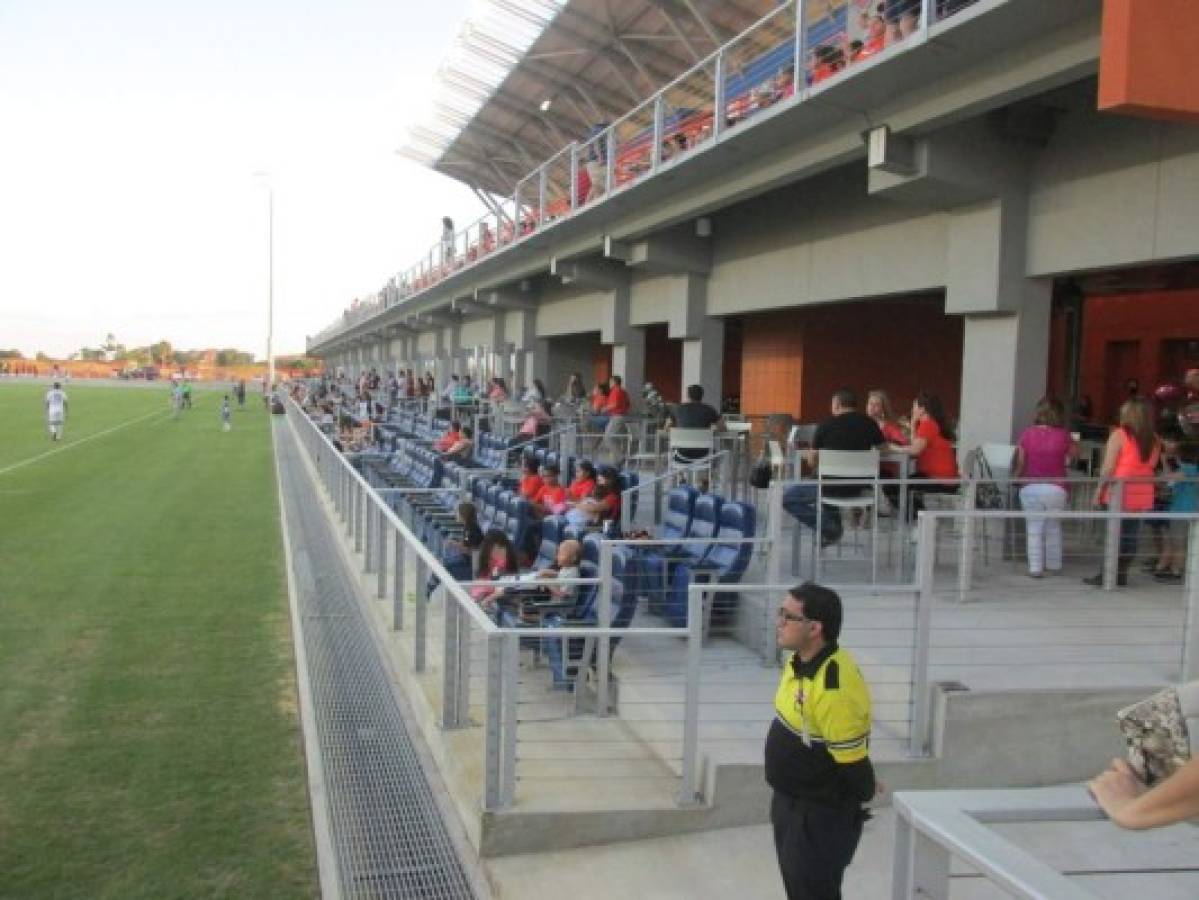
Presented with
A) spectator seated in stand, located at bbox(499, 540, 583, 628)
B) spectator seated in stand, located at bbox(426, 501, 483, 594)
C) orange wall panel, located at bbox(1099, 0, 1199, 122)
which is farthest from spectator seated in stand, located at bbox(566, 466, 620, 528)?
orange wall panel, located at bbox(1099, 0, 1199, 122)

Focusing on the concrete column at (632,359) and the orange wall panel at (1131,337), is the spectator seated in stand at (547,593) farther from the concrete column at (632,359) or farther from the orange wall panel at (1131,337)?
the concrete column at (632,359)

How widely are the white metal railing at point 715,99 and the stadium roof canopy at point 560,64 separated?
0.86 meters

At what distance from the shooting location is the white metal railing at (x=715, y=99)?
10.5 metres

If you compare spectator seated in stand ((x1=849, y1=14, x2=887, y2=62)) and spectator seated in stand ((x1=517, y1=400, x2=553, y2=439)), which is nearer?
spectator seated in stand ((x1=849, y1=14, x2=887, y2=62))

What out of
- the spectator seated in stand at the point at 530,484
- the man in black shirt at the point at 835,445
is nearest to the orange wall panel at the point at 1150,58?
the man in black shirt at the point at 835,445

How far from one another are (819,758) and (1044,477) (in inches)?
222

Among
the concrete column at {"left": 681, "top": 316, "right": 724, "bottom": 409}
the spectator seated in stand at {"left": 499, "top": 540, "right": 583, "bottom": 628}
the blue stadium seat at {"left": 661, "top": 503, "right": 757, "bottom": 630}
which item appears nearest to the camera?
the spectator seated in stand at {"left": 499, "top": 540, "right": 583, "bottom": 628}

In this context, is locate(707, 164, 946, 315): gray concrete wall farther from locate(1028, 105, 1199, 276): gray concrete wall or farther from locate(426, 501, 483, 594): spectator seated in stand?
locate(426, 501, 483, 594): spectator seated in stand

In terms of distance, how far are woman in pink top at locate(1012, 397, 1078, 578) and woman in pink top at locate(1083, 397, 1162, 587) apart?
1.04 ft

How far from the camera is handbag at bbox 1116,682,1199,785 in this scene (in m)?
1.87

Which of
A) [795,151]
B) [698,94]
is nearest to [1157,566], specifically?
[795,151]

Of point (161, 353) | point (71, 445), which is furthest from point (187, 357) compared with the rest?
point (71, 445)

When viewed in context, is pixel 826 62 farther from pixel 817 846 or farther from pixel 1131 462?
pixel 817 846

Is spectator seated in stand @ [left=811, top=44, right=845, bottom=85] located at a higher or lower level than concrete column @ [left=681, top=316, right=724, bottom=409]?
higher
